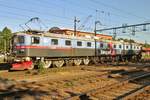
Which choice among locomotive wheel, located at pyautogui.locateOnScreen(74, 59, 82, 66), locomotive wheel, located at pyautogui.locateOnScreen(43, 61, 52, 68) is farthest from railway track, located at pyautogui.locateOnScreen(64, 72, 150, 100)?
locomotive wheel, located at pyautogui.locateOnScreen(74, 59, 82, 66)

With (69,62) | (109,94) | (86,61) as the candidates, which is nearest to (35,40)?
(69,62)

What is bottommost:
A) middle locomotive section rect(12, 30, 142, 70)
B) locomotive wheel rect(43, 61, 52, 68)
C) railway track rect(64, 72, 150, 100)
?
railway track rect(64, 72, 150, 100)

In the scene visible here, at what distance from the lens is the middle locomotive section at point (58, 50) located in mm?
20531

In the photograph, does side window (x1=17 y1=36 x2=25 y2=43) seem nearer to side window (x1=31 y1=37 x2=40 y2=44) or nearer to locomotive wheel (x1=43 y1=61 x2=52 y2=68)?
side window (x1=31 y1=37 x2=40 y2=44)

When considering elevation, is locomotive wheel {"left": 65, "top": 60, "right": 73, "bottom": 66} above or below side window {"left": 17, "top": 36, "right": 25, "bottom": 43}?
below

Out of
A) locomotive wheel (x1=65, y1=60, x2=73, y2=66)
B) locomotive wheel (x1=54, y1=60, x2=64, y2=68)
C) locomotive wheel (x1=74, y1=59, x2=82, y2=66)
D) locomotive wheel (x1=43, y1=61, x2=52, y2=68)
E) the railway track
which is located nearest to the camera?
the railway track

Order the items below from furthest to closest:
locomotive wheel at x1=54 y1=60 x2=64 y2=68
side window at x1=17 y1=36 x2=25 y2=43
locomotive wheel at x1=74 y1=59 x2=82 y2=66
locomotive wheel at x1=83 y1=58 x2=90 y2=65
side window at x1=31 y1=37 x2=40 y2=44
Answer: locomotive wheel at x1=83 y1=58 x2=90 y2=65 < locomotive wheel at x1=74 y1=59 x2=82 y2=66 < locomotive wheel at x1=54 y1=60 x2=64 y2=68 < side window at x1=31 y1=37 x2=40 y2=44 < side window at x1=17 y1=36 x2=25 y2=43

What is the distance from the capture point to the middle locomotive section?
20.5 meters

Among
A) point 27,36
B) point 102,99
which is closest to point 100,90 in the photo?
point 102,99

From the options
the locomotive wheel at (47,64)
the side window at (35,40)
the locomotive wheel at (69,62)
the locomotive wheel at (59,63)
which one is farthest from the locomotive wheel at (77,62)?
the side window at (35,40)

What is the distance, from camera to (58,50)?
2373 centimetres

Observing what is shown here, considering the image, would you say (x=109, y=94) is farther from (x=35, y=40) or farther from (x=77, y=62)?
(x=77, y=62)

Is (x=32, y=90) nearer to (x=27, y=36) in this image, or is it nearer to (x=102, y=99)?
(x=102, y=99)

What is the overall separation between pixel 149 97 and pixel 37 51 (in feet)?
43.2
